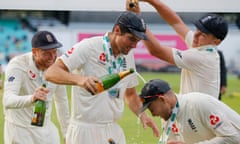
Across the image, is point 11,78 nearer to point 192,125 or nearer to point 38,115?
point 38,115

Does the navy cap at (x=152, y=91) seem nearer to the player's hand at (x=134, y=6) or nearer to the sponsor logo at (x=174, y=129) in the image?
the sponsor logo at (x=174, y=129)

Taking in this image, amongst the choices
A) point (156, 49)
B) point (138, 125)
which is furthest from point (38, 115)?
point (138, 125)

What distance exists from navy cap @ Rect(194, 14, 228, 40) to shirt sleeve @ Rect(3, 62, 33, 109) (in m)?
1.58

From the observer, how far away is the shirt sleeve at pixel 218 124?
15.2 ft

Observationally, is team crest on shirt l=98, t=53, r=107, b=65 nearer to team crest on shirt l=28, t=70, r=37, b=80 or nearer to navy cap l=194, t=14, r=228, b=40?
navy cap l=194, t=14, r=228, b=40

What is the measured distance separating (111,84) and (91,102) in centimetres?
41

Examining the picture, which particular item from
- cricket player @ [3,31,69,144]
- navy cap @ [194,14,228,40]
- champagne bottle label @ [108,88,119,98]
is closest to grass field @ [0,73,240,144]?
cricket player @ [3,31,69,144]

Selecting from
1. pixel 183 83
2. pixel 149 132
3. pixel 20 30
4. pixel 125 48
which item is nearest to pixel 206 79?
pixel 183 83

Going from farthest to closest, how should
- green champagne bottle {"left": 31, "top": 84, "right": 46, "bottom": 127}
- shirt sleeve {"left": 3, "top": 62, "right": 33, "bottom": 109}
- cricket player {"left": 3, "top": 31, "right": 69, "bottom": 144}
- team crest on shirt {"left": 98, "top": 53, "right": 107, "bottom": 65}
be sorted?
cricket player {"left": 3, "top": 31, "right": 69, "bottom": 144} < green champagne bottle {"left": 31, "top": 84, "right": 46, "bottom": 127} < shirt sleeve {"left": 3, "top": 62, "right": 33, "bottom": 109} < team crest on shirt {"left": 98, "top": 53, "right": 107, "bottom": 65}

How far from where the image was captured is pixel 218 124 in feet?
15.2

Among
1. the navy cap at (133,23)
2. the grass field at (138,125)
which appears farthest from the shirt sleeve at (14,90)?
the grass field at (138,125)

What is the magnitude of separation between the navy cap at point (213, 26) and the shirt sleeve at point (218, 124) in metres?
1.12

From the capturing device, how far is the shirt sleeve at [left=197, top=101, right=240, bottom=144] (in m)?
4.63

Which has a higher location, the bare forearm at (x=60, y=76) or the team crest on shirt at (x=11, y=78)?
the bare forearm at (x=60, y=76)
